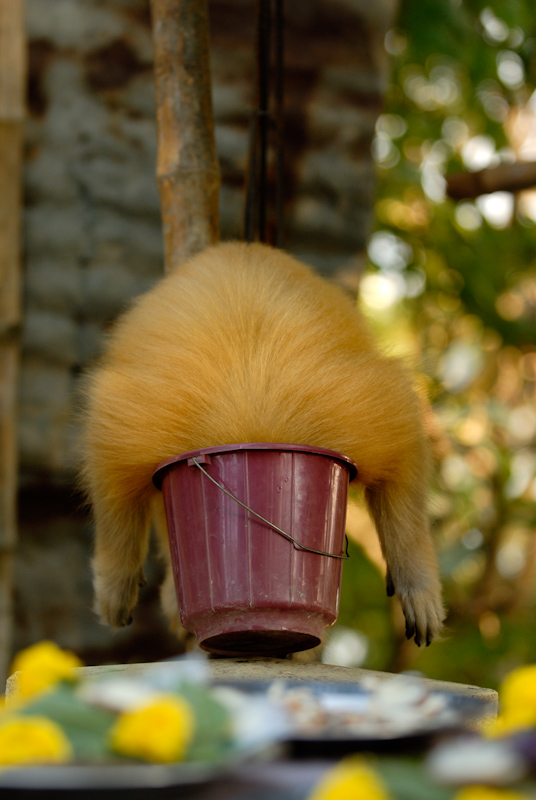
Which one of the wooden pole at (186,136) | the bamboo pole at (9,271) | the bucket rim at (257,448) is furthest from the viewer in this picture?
the bamboo pole at (9,271)

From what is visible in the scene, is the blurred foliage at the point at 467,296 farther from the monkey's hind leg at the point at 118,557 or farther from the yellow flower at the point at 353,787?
the yellow flower at the point at 353,787

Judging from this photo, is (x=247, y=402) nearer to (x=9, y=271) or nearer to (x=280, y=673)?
(x=280, y=673)

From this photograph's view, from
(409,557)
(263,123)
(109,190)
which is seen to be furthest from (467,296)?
(409,557)

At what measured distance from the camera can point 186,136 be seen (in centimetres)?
190

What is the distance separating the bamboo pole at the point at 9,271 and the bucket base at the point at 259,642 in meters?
1.39

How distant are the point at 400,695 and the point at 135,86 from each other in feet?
9.56

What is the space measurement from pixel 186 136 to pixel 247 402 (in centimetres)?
91

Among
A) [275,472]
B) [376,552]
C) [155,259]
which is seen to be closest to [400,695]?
[275,472]

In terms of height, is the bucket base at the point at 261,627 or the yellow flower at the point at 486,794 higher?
the yellow flower at the point at 486,794

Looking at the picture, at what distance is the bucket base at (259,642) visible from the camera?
119 centimetres

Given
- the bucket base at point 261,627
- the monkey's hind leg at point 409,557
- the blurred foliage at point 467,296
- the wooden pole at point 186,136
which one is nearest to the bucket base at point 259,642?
the bucket base at point 261,627

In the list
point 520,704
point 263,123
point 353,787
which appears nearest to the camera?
point 353,787

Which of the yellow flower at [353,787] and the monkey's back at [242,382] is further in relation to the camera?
the monkey's back at [242,382]

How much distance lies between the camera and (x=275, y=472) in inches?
45.3
